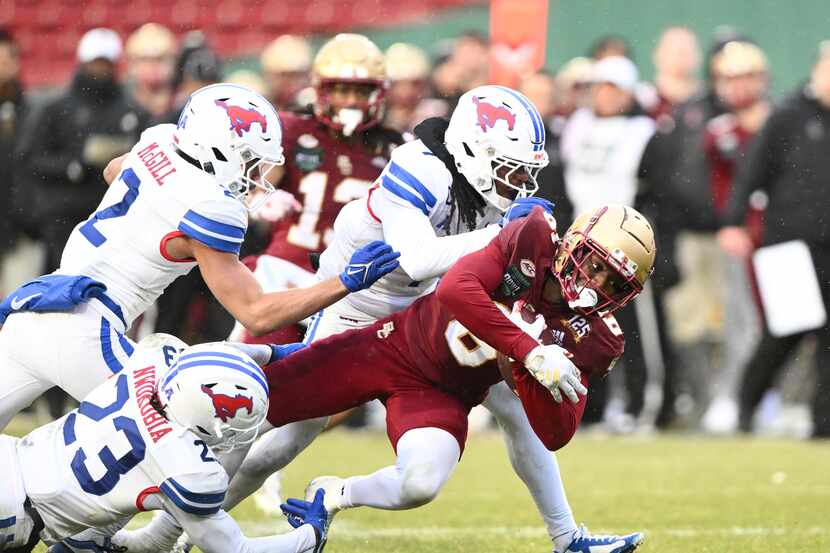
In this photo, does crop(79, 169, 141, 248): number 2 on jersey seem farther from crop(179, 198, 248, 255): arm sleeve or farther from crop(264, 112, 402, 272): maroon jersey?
crop(264, 112, 402, 272): maroon jersey

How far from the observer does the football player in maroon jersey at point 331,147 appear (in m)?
6.87

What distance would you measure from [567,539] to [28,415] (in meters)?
5.84

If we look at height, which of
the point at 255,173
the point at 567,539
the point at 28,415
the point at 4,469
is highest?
the point at 255,173

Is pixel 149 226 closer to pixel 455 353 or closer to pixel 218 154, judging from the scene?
pixel 218 154

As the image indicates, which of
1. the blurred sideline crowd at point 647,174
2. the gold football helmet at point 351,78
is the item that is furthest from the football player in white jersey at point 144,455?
the blurred sideline crowd at point 647,174

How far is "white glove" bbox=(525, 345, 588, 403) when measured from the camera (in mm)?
4520

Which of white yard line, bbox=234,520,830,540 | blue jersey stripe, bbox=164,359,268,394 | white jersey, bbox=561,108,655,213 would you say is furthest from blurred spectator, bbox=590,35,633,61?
blue jersey stripe, bbox=164,359,268,394

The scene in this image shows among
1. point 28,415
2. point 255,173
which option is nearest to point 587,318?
point 255,173

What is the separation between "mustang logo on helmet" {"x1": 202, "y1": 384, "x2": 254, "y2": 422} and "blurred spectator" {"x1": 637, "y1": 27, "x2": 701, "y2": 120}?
6.79 m

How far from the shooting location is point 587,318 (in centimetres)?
484

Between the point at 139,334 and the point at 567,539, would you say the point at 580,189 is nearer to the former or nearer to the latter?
the point at 139,334

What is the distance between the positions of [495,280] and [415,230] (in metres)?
0.51

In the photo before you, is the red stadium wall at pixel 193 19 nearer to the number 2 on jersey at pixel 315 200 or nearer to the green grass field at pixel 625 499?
the green grass field at pixel 625 499

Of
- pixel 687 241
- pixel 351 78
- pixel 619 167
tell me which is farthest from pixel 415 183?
pixel 687 241
